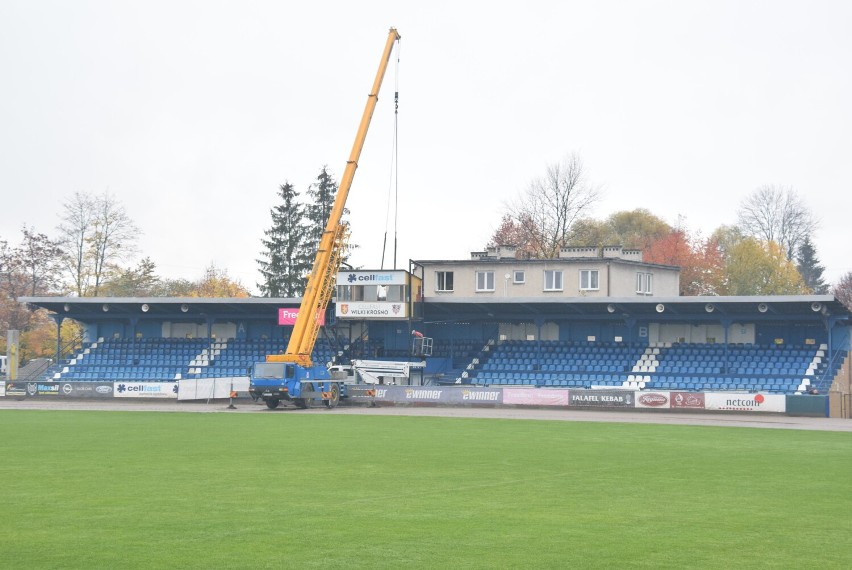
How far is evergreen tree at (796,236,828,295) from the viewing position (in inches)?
4648

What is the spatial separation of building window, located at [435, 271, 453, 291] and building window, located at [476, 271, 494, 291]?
183 centimetres

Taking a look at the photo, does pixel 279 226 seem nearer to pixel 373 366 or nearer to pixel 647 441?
pixel 373 366

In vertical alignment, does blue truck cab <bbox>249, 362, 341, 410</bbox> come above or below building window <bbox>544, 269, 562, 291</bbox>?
below

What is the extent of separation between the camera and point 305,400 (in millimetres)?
52219

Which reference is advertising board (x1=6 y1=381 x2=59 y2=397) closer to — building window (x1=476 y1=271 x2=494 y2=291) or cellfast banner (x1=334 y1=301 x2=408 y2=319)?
cellfast banner (x1=334 y1=301 x2=408 y2=319)

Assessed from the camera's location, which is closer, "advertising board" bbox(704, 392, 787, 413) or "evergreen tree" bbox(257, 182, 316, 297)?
"advertising board" bbox(704, 392, 787, 413)

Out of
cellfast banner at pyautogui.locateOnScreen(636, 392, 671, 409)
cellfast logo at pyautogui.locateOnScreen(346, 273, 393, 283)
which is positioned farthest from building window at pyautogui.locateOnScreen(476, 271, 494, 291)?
cellfast banner at pyautogui.locateOnScreen(636, 392, 671, 409)

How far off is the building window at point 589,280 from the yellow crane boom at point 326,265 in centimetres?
1602

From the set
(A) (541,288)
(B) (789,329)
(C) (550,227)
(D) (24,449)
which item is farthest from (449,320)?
(D) (24,449)

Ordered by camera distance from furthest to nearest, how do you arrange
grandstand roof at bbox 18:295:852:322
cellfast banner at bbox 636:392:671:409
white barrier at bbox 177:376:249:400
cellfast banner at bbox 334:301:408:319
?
1. cellfast banner at bbox 334:301:408:319
2. grandstand roof at bbox 18:295:852:322
3. white barrier at bbox 177:376:249:400
4. cellfast banner at bbox 636:392:671:409

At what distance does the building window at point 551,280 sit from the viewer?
6619cm

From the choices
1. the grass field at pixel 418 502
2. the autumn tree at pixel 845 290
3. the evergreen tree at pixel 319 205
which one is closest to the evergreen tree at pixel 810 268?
the autumn tree at pixel 845 290

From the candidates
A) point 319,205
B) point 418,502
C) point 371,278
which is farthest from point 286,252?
point 418,502

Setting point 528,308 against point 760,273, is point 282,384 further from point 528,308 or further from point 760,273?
point 760,273
